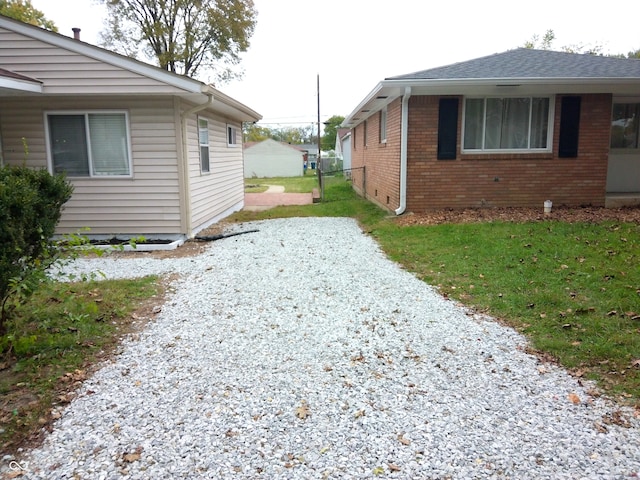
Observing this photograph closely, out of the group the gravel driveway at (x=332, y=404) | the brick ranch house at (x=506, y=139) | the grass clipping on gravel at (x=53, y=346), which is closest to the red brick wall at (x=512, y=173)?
the brick ranch house at (x=506, y=139)

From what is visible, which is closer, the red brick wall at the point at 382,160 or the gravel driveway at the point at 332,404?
the gravel driveway at the point at 332,404

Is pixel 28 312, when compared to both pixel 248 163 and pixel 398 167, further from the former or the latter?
pixel 248 163

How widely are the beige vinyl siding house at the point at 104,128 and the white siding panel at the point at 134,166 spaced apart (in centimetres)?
2

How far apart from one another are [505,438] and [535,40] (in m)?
42.9

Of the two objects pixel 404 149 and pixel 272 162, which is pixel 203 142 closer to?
pixel 404 149

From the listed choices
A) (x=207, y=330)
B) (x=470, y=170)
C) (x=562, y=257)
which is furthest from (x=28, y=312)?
(x=470, y=170)

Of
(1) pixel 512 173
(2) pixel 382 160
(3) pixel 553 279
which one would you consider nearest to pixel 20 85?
(3) pixel 553 279

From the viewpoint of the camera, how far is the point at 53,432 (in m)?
2.85

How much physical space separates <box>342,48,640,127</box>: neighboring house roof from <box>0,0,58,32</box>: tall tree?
961 inches

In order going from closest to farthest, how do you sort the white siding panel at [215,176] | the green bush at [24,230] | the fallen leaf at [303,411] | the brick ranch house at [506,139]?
the fallen leaf at [303,411]
the green bush at [24,230]
the white siding panel at [215,176]
the brick ranch house at [506,139]

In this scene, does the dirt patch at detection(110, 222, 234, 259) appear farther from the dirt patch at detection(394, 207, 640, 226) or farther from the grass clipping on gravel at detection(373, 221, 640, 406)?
the dirt patch at detection(394, 207, 640, 226)

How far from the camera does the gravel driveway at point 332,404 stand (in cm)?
254

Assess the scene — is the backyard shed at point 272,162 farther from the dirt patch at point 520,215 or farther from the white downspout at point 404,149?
the dirt patch at point 520,215

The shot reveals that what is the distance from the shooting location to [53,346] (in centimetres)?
396
